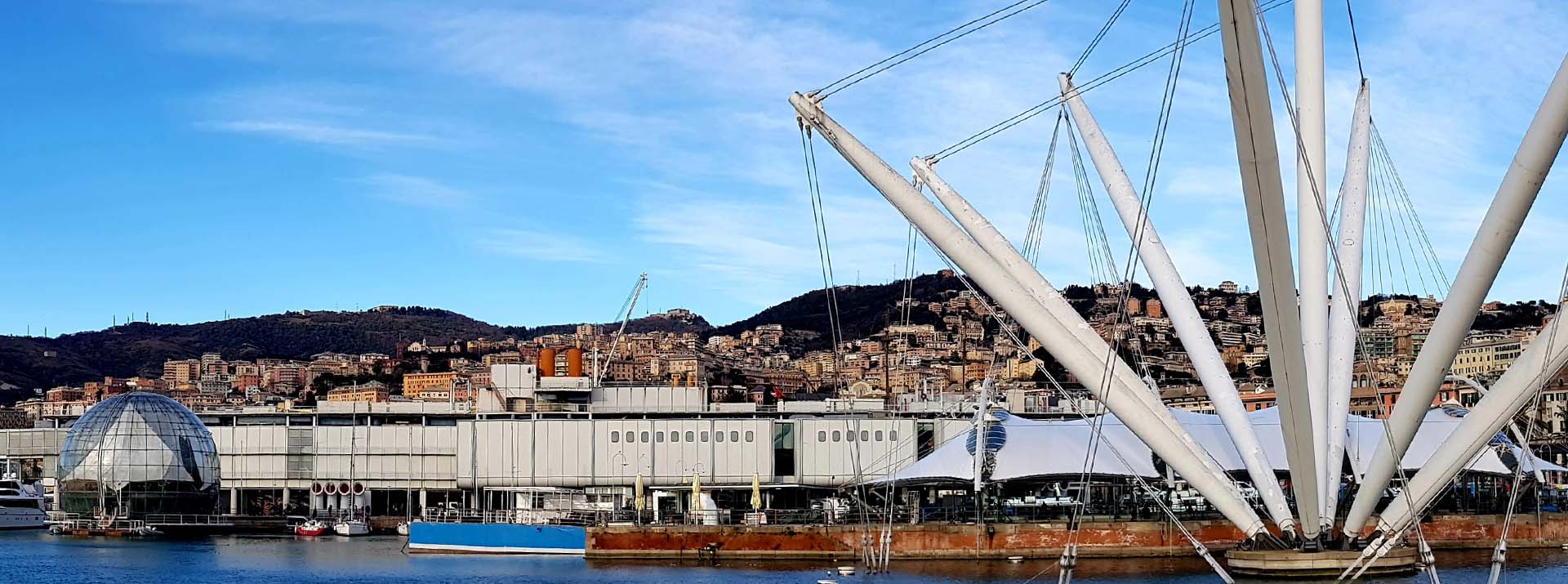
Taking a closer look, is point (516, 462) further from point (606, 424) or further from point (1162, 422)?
point (1162, 422)

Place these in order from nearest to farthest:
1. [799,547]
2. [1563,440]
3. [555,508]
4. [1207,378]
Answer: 1. [1207,378]
2. [799,547]
3. [555,508]
4. [1563,440]

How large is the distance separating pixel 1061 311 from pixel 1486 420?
8.12 meters

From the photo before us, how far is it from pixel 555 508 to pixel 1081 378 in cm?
4174

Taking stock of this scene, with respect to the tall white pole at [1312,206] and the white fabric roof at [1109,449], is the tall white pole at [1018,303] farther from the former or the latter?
the white fabric roof at [1109,449]

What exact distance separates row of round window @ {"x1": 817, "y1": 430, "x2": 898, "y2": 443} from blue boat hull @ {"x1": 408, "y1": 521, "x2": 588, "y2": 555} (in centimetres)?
2038

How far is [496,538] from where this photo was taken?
192 feet

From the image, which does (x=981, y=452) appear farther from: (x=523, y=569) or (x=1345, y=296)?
(x=1345, y=296)

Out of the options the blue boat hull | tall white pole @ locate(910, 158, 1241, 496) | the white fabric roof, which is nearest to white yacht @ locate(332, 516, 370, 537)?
the blue boat hull

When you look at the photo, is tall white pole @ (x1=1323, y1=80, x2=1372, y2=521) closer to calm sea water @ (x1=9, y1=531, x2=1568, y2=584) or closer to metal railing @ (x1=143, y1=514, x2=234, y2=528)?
calm sea water @ (x1=9, y1=531, x2=1568, y2=584)

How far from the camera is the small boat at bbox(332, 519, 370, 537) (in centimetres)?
7644

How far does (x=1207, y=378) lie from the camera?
3612 centimetres

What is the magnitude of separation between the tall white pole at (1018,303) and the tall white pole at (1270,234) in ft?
7.35

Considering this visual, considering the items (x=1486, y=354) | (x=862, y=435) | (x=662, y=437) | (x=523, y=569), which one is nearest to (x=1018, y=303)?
(x=523, y=569)

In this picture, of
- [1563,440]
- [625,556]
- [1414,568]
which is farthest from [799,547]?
[1563,440]
